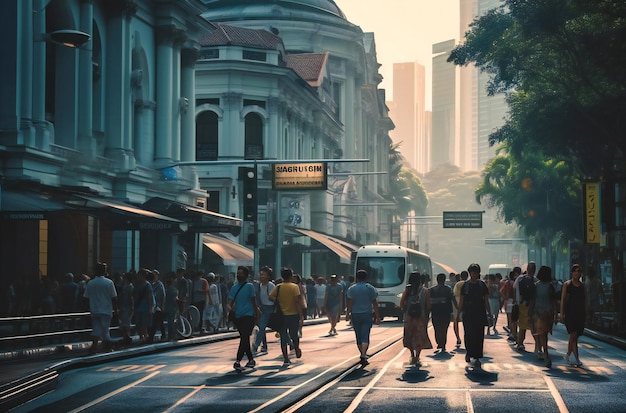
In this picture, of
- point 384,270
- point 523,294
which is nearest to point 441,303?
point 523,294

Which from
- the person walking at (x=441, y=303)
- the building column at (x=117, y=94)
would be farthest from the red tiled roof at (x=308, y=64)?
the person walking at (x=441, y=303)

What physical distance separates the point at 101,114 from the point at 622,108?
17.2 metres

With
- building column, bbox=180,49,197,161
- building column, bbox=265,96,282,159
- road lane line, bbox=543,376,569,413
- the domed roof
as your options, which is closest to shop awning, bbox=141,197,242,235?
building column, bbox=180,49,197,161

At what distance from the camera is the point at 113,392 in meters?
17.2

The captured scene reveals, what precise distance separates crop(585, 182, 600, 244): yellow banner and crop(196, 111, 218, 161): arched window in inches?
1028

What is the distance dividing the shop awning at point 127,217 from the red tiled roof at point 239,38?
96.4ft

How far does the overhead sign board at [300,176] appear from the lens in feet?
155

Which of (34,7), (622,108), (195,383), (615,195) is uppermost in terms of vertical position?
(34,7)

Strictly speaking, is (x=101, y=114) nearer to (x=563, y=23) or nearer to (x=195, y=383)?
(x=563, y=23)

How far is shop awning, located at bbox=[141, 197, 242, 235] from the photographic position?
4159 centimetres

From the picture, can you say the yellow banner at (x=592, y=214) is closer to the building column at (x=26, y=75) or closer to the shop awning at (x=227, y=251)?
the shop awning at (x=227, y=251)

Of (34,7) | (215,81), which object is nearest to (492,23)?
(34,7)

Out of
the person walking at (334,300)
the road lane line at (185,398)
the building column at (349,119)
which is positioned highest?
the building column at (349,119)

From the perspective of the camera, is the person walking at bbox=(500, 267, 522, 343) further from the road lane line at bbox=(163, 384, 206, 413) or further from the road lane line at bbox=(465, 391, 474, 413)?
the road lane line at bbox=(163, 384, 206, 413)
